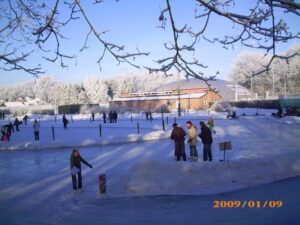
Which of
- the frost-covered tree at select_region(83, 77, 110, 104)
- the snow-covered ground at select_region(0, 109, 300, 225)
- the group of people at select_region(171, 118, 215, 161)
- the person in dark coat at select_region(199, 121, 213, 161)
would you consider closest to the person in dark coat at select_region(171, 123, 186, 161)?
the group of people at select_region(171, 118, 215, 161)

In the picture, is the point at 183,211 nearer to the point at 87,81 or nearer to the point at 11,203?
the point at 11,203

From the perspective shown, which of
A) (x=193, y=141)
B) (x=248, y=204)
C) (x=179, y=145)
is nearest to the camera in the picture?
(x=248, y=204)

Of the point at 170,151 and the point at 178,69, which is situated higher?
the point at 178,69

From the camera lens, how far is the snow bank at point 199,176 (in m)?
11.4

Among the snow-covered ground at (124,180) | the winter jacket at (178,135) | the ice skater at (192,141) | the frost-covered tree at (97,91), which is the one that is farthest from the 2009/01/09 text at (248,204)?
→ the frost-covered tree at (97,91)

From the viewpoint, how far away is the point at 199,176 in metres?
12.1

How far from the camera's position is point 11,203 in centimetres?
1052

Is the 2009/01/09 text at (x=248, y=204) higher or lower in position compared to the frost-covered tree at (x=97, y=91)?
lower

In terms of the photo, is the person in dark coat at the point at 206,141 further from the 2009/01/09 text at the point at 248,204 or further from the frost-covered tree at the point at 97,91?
the frost-covered tree at the point at 97,91

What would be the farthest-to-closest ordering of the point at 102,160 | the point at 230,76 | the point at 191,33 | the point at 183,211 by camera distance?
1. the point at 230,76
2. the point at 102,160
3. the point at 183,211
4. the point at 191,33

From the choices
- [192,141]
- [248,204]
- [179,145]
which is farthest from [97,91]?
[248,204]

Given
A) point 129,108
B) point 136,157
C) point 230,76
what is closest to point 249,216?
point 136,157

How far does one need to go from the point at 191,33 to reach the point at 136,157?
42.0 ft

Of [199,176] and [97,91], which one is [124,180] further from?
[97,91]
